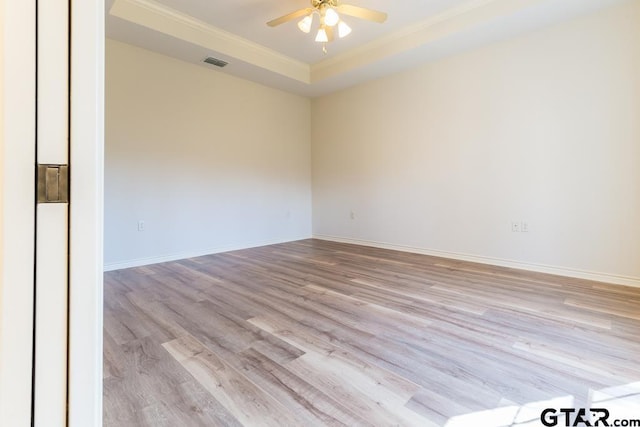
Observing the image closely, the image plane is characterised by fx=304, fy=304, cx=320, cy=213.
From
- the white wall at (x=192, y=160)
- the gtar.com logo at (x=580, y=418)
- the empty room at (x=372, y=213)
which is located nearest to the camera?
the gtar.com logo at (x=580, y=418)

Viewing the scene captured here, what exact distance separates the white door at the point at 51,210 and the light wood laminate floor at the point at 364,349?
0.91 metres

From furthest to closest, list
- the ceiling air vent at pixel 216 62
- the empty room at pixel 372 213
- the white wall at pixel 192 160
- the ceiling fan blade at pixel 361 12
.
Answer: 1. the ceiling air vent at pixel 216 62
2. the white wall at pixel 192 160
3. the ceiling fan blade at pixel 361 12
4. the empty room at pixel 372 213

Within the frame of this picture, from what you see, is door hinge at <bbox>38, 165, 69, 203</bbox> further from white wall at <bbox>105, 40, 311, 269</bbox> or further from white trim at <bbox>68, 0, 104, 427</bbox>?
white wall at <bbox>105, 40, 311, 269</bbox>

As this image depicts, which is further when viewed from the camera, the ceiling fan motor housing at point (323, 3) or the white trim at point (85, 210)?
the ceiling fan motor housing at point (323, 3)

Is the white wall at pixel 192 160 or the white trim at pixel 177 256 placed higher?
the white wall at pixel 192 160

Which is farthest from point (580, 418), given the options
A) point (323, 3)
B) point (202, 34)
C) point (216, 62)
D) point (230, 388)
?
point (216, 62)

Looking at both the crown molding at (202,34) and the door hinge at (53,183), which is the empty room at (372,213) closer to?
the crown molding at (202,34)

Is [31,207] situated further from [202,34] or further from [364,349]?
[202,34]

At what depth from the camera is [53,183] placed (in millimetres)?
434

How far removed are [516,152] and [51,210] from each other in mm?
3920

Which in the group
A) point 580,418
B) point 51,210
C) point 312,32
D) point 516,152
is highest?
point 312,32

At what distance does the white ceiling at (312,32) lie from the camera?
9.72 feet

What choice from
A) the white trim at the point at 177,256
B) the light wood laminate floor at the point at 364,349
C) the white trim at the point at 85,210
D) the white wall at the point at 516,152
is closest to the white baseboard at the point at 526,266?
the white wall at the point at 516,152

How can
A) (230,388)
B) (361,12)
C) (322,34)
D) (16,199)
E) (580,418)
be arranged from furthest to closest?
(322,34) → (361,12) → (230,388) → (580,418) → (16,199)
